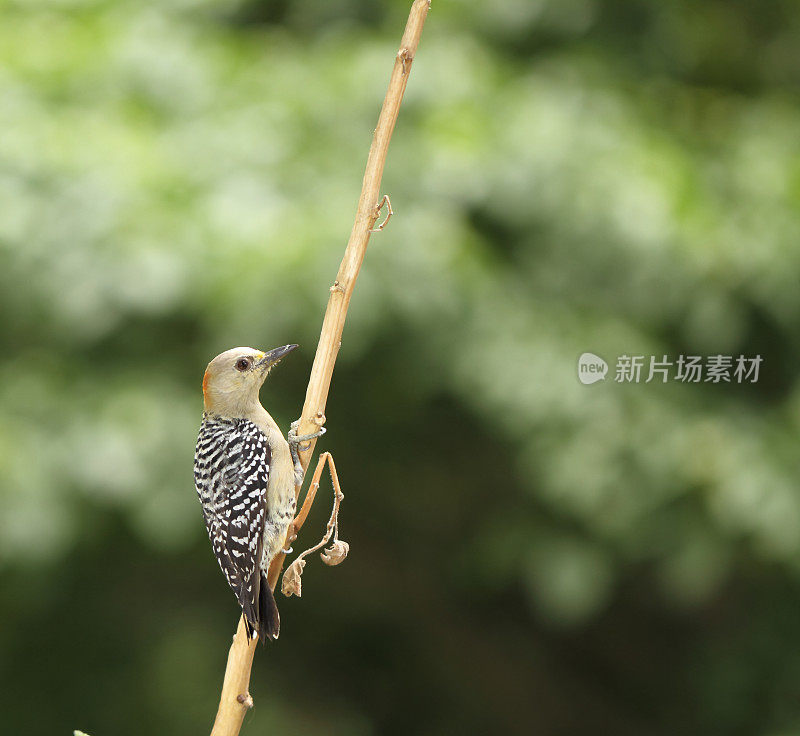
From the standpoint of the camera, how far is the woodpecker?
44.8 inches

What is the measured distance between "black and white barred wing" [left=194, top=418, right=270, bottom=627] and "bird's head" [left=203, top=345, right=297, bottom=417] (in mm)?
119

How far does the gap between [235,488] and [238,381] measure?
248mm

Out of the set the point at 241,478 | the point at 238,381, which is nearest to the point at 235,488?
the point at 241,478

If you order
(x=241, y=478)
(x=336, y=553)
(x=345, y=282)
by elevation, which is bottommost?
(x=336, y=553)

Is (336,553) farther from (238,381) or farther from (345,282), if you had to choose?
(238,381)

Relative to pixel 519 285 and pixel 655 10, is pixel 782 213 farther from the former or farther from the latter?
pixel 655 10

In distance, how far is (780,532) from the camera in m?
3.04

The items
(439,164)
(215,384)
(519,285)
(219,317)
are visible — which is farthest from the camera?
(519,285)

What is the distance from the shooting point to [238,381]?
111cm

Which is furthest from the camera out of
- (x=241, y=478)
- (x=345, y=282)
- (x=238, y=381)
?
(x=241, y=478)

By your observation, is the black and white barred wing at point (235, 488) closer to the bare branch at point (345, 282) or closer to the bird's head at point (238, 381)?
the bird's head at point (238, 381)

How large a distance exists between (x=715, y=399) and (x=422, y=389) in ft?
3.63

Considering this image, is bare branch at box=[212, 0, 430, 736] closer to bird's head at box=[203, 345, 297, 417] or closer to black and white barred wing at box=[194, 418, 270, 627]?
bird's head at box=[203, 345, 297, 417]

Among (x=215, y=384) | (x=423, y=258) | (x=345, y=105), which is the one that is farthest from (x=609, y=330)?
(x=215, y=384)
